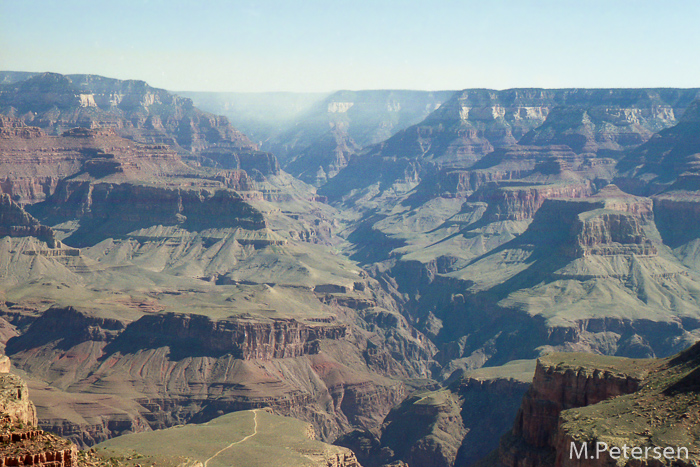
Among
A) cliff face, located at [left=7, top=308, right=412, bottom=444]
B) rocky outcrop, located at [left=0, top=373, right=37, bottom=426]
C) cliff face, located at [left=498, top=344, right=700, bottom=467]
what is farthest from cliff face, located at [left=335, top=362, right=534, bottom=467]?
rocky outcrop, located at [left=0, top=373, right=37, bottom=426]

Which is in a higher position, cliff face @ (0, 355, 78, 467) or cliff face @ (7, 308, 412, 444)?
cliff face @ (0, 355, 78, 467)

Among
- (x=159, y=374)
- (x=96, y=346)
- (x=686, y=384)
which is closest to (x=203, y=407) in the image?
(x=159, y=374)

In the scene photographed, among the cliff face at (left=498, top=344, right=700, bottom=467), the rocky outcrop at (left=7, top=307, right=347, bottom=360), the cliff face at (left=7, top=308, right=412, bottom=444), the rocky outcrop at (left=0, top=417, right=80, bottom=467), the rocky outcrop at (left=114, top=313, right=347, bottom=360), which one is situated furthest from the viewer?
the rocky outcrop at (left=7, top=307, right=347, bottom=360)

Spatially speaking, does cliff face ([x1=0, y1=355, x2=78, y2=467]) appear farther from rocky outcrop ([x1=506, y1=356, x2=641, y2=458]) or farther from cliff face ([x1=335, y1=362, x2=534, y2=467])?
cliff face ([x1=335, y1=362, x2=534, y2=467])

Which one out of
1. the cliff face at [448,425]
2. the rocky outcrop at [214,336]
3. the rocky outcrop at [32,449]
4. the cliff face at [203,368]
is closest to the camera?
the rocky outcrop at [32,449]

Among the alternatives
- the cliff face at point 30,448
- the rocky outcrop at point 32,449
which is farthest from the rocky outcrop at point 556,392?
the rocky outcrop at point 32,449

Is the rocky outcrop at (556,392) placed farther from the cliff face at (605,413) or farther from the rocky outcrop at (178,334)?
the rocky outcrop at (178,334)

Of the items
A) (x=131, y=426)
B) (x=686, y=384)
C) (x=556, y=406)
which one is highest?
(x=686, y=384)

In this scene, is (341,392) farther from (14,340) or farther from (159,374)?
(14,340)

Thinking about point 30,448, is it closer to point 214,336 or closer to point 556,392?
point 556,392
